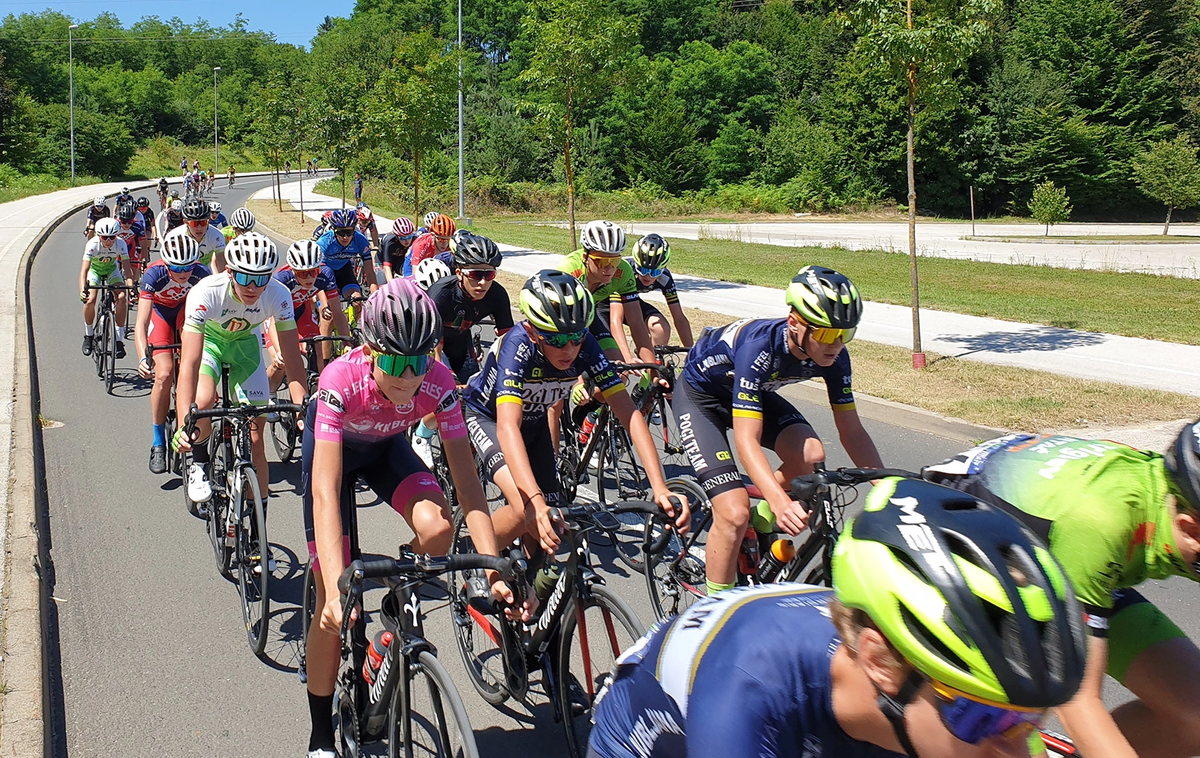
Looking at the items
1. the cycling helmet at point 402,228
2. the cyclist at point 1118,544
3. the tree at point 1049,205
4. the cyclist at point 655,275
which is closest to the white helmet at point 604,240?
the cyclist at point 655,275

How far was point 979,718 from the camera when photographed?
160 cm

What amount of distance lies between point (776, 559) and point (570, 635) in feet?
4.37

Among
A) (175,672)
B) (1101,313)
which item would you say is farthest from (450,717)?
(1101,313)

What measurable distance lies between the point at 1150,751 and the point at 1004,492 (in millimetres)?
957

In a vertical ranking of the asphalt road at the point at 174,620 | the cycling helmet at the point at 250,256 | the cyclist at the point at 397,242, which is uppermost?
the cyclist at the point at 397,242

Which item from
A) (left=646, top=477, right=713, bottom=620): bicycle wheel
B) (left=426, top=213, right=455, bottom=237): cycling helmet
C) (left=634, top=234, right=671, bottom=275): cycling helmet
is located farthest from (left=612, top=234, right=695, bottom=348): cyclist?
(left=646, top=477, right=713, bottom=620): bicycle wheel

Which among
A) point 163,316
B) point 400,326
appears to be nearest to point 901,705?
point 400,326

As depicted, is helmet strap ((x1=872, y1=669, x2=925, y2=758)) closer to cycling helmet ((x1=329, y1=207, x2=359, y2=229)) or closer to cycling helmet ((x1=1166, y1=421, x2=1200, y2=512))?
cycling helmet ((x1=1166, y1=421, x2=1200, y2=512))

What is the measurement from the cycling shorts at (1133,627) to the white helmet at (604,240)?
4.85m

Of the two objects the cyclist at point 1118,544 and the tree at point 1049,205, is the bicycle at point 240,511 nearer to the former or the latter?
the cyclist at point 1118,544

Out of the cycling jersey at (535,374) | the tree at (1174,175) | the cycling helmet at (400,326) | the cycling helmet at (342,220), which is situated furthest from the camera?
the tree at (1174,175)

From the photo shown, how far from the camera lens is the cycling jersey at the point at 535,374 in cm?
501

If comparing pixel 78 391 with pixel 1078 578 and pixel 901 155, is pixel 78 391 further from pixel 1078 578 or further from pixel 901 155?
pixel 901 155

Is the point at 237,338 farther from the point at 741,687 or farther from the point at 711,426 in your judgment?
the point at 741,687
